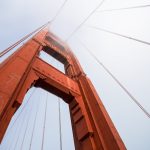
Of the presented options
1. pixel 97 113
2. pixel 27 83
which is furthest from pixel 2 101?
pixel 97 113

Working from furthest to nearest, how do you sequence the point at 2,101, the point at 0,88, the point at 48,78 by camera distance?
the point at 48,78 < the point at 0,88 < the point at 2,101

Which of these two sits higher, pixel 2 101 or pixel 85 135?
pixel 2 101

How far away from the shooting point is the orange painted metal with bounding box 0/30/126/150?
2.70 metres

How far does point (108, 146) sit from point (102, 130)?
0.43 m

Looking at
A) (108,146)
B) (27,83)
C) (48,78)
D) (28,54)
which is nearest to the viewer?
(108,146)

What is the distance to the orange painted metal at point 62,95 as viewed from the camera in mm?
2703

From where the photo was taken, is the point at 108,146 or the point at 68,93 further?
the point at 68,93

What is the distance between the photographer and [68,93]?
4.72m

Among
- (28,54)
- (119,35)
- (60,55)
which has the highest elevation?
Result: (119,35)

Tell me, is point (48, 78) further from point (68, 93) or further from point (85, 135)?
point (85, 135)

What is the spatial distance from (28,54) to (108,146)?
2.65m

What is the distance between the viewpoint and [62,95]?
475 cm

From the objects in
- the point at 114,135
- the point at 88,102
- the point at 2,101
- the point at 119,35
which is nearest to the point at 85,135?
the point at 114,135

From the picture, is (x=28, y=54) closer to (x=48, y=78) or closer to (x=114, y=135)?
(x=48, y=78)
